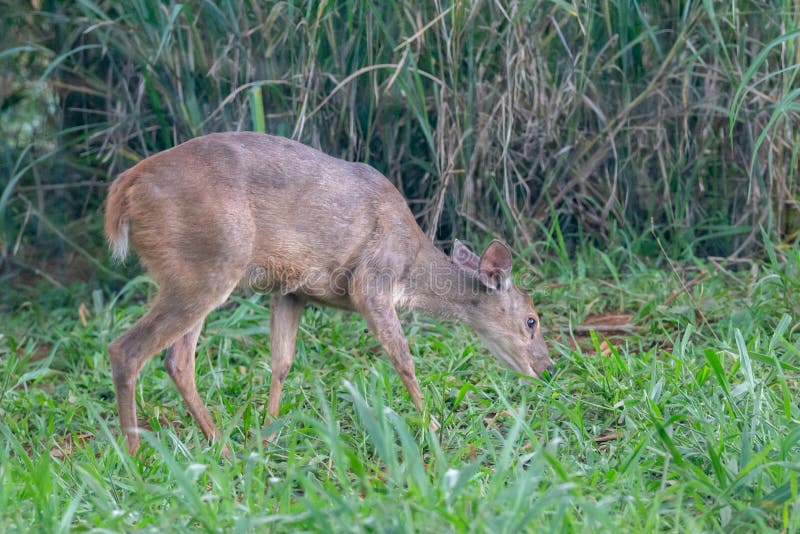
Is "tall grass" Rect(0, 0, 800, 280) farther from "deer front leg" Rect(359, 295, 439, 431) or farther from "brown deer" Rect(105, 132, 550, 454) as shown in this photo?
"deer front leg" Rect(359, 295, 439, 431)

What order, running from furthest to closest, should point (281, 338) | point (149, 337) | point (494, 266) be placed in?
1. point (494, 266)
2. point (281, 338)
3. point (149, 337)

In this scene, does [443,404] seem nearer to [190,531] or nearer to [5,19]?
[190,531]

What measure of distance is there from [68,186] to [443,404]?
3.41m

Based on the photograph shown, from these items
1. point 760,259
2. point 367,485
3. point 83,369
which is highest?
point 367,485

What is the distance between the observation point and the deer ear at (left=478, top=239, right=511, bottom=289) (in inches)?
201

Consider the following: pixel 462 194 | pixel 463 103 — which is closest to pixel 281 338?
pixel 462 194

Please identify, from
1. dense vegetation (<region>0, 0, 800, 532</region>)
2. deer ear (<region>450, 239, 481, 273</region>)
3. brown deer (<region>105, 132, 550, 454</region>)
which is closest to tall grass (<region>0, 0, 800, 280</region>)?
dense vegetation (<region>0, 0, 800, 532</region>)

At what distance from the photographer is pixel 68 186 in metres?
6.50

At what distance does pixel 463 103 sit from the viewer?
19.6 ft

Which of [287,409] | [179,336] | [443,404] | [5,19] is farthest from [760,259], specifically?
[5,19]

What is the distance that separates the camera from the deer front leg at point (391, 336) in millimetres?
4500

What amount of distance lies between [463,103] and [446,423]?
2.47 metres

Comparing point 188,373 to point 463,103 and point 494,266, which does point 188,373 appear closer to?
point 494,266

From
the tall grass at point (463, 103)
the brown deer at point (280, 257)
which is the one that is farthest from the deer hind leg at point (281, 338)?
the tall grass at point (463, 103)
